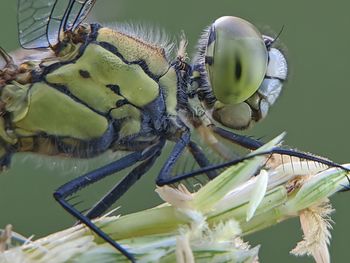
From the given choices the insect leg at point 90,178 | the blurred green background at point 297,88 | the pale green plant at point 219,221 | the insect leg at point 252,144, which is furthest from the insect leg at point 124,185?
the blurred green background at point 297,88

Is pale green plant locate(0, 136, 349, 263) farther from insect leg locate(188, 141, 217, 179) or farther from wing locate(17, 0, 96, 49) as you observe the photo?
wing locate(17, 0, 96, 49)

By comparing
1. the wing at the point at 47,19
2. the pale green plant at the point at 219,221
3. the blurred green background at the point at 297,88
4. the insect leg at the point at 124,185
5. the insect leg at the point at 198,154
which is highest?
the wing at the point at 47,19

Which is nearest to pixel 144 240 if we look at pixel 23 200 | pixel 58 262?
pixel 58 262

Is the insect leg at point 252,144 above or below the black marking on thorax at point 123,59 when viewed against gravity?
below

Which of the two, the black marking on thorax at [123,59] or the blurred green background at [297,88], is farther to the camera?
the blurred green background at [297,88]

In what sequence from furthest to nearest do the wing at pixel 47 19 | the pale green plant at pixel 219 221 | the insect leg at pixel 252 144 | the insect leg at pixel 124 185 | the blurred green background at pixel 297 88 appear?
1. the blurred green background at pixel 297 88
2. the wing at pixel 47 19
3. the insect leg at pixel 124 185
4. the insect leg at pixel 252 144
5. the pale green plant at pixel 219 221

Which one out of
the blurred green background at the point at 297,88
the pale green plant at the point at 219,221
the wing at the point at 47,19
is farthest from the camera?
the blurred green background at the point at 297,88

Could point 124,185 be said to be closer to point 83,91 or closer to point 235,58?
point 83,91

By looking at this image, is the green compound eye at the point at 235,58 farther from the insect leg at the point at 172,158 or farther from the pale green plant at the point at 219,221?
the pale green plant at the point at 219,221
